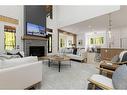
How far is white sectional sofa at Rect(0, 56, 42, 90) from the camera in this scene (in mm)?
1947

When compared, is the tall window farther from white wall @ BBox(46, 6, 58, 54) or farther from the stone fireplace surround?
white wall @ BBox(46, 6, 58, 54)

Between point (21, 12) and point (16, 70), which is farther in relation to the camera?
point (21, 12)

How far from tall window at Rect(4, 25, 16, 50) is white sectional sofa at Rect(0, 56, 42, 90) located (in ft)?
10.7

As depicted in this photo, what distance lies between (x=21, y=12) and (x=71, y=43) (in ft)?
22.3

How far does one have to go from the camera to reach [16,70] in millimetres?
2143

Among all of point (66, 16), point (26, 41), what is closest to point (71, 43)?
point (66, 16)

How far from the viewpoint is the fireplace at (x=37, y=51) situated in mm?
6763

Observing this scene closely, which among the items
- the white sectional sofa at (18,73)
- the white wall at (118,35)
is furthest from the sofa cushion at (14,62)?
the white wall at (118,35)

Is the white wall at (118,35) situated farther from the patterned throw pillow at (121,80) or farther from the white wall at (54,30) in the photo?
the patterned throw pillow at (121,80)

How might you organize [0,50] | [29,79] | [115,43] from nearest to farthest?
[29,79] → [0,50] → [115,43]

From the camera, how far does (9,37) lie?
5570 millimetres

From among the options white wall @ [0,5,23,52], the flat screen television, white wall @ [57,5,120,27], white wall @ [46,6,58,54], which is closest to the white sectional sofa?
white wall @ [0,5,23,52]

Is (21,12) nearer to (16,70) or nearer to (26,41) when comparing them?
(26,41)

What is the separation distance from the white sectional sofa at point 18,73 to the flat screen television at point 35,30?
4011mm
